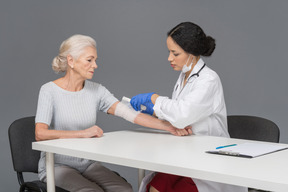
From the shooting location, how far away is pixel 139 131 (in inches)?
105

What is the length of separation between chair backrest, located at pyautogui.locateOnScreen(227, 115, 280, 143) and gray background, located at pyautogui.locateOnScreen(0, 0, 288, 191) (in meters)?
1.66

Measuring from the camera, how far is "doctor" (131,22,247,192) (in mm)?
2326

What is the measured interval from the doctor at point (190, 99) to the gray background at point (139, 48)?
1797 mm

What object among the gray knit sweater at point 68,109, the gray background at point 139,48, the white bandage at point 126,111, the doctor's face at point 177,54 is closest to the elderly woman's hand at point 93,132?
the gray knit sweater at point 68,109

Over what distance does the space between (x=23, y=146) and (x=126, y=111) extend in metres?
0.64

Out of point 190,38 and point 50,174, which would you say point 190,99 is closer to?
point 190,38

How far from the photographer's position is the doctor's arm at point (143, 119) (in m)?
2.49

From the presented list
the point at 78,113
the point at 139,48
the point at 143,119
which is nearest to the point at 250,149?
the point at 143,119

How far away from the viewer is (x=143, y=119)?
8.61 ft

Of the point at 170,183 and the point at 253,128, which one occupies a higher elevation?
the point at 253,128

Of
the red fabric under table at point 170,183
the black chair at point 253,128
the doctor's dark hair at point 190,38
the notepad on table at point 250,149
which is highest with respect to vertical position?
the doctor's dark hair at point 190,38

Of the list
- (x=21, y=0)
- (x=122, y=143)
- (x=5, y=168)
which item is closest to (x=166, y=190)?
(x=122, y=143)

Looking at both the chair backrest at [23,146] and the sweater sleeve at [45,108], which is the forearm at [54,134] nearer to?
the sweater sleeve at [45,108]

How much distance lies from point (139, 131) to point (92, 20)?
9.93ft
